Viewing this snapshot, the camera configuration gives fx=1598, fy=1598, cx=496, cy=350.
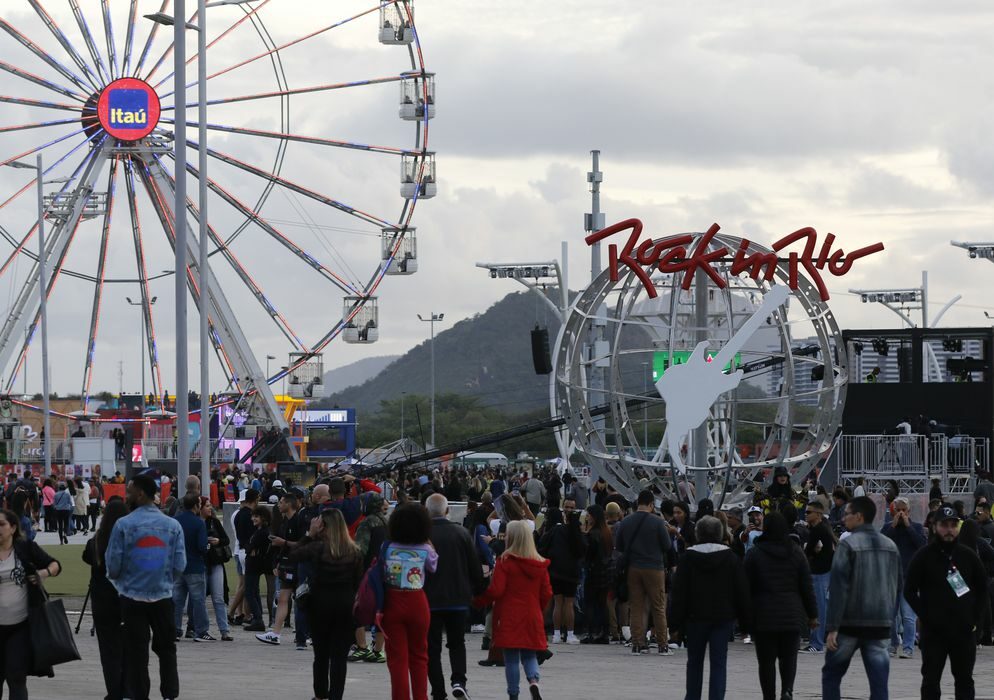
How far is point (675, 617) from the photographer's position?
11008 mm

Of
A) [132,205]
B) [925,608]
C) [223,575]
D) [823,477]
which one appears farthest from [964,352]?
[925,608]

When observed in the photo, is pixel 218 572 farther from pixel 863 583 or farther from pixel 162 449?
pixel 162 449

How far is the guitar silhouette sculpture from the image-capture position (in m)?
23.3

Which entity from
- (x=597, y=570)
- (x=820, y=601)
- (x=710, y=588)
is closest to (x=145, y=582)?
(x=710, y=588)

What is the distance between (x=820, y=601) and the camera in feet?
51.7

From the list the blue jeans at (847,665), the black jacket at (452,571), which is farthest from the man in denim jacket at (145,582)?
the blue jeans at (847,665)

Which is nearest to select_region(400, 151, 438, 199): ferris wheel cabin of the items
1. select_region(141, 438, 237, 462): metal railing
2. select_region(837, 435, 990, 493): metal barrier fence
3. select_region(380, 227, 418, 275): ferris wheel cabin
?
select_region(380, 227, 418, 275): ferris wheel cabin

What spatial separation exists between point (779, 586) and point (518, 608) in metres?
1.86

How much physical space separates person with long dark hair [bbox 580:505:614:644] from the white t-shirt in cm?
736

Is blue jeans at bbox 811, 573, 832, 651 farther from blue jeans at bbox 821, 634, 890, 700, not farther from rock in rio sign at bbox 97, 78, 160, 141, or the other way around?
rock in rio sign at bbox 97, 78, 160, 141

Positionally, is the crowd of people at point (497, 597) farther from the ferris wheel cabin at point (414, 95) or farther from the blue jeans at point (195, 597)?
the ferris wheel cabin at point (414, 95)

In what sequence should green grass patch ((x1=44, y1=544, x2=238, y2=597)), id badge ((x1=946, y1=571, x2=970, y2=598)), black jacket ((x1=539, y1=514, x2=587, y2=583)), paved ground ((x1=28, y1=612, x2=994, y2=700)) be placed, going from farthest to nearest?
green grass patch ((x1=44, y1=544, x2=238, y2=597)) < black jacket ((x1=539, y1=514, x2=587, y2=583)) < paved ground ((x1=28, y1=612, x2=994, y2=700)) < id badge ((x1=946, y1=571, x2=970, y2=598))

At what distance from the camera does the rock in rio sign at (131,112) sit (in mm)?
41719

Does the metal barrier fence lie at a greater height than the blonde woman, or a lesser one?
greater
